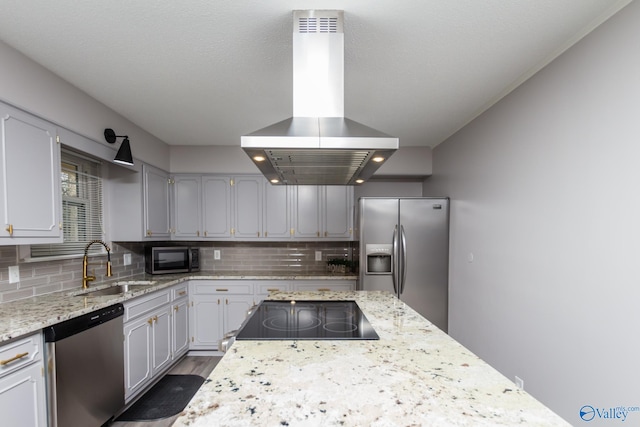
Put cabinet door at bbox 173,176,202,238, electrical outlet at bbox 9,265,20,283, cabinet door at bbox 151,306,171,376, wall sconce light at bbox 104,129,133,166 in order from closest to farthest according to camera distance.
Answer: electrical outlet at bbox 9,265,20,283 → wall sconce light at bbox 104,129,133,166 → cabinet door at bbox 151,306,171,376 → cabinet door at bbox 173,176,202,238

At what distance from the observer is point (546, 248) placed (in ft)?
6.20

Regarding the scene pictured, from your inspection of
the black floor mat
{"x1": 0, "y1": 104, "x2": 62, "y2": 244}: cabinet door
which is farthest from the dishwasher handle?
the black floor mat

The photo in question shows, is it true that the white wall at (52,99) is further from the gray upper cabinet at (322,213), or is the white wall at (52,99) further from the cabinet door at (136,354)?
the gray upper cabinet at (322,213)

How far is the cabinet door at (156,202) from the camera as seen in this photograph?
324 cm

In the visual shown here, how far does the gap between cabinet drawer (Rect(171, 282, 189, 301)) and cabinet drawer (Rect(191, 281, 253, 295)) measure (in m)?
0.13

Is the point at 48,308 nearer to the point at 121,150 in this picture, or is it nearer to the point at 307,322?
the point at 121,150

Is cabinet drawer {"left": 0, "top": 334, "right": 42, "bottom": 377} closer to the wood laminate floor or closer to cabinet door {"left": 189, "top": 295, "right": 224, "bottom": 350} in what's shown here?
the wood laminate floor

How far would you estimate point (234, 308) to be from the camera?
11.6 feet

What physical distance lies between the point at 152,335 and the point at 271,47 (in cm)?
264

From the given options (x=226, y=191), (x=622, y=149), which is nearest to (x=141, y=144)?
(x=226, y=191)

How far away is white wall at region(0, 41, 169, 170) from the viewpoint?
1.72 meters

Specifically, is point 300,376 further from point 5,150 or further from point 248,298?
point 248,298

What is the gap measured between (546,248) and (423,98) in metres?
1.41

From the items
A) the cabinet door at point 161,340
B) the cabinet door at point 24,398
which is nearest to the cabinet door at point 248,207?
the cabinet door at point 161,340
